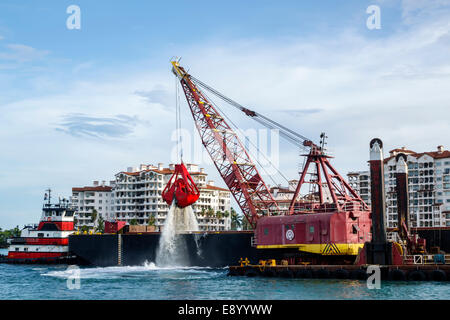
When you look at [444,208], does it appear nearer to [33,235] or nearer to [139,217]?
[139,217]

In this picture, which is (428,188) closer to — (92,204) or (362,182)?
(362,182)

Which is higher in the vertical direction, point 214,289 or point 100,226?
point 100,226

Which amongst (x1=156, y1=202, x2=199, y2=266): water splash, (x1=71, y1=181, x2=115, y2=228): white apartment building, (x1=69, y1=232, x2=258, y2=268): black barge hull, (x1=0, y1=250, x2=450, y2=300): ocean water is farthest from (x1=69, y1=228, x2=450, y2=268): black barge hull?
(x1=71, y1=181, x2=115, y2=228): white apartment building

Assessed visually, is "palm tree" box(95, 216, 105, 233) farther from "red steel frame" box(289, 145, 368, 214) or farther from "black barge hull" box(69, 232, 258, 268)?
"red steel frame" box(289, 145, 368, 214)

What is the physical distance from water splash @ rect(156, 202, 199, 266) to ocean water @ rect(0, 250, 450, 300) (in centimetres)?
1660

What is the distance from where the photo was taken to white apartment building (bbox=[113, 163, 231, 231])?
133625 millimetres

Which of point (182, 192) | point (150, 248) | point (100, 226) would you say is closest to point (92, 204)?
point (100, 226)

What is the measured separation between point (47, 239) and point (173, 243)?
2389 centimetres

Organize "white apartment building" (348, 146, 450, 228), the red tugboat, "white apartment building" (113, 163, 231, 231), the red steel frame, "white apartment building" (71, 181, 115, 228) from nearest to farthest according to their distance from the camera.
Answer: the red steel frame
the red tugboat
"white apartment building" (348, 146, 450, 228)
"white apartment building" (113, 163, 231, 231)
"white apartment building" (71, 181, 115, 228)

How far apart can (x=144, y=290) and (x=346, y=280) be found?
14903mm

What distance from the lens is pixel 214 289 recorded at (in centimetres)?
3600

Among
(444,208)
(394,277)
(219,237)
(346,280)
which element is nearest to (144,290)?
(346,280)

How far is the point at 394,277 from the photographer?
124 feet

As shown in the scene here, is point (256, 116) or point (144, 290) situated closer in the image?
point (144, 290)
